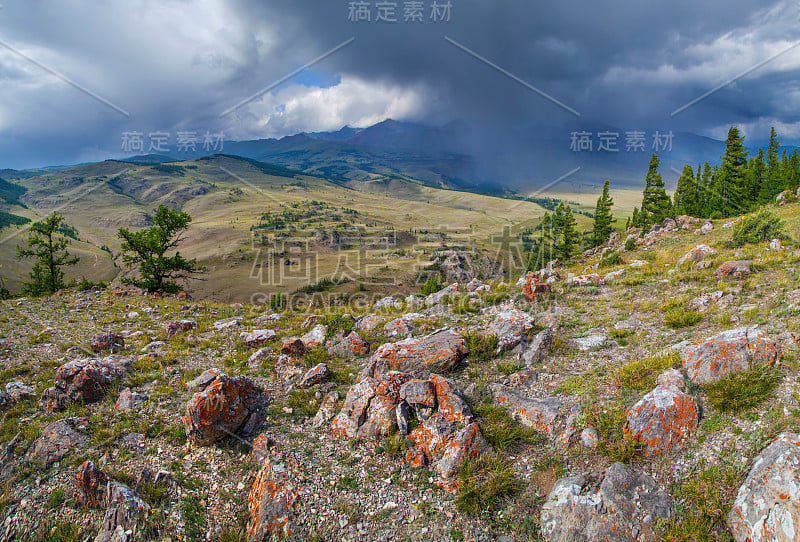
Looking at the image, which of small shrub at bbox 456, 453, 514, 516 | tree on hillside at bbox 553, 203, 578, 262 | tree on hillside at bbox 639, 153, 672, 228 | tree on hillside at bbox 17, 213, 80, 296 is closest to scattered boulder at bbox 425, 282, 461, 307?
small shrub at bbox 456, 453, 514, 516

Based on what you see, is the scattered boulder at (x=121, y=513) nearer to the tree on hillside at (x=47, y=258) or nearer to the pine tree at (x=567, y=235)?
the tree on hillside at (x=47, y=258)

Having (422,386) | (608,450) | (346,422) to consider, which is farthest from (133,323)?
(608,450)

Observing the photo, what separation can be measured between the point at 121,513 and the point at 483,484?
6.03 metres

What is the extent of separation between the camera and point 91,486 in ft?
19.5

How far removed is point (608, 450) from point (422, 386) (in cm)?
365

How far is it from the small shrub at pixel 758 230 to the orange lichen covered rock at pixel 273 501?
909 inches

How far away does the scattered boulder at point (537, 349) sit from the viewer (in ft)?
30.7

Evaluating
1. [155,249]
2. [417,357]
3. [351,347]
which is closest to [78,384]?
[351,347]

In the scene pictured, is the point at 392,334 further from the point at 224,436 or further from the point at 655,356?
the point at 655,356

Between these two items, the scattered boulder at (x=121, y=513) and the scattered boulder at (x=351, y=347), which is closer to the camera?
the scattered boulder at (x=121, y=513)

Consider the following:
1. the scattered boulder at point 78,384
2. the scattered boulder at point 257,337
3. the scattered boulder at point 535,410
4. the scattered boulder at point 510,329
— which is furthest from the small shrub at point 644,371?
the scattered boulder at point 78,384

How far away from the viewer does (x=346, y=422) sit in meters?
7.61

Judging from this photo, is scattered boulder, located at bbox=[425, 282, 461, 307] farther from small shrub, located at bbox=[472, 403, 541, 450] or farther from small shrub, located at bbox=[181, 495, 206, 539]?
small shrub, located at bbox=[181, 495, 206, 539]

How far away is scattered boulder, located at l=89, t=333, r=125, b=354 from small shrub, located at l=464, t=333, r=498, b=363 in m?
13.3
